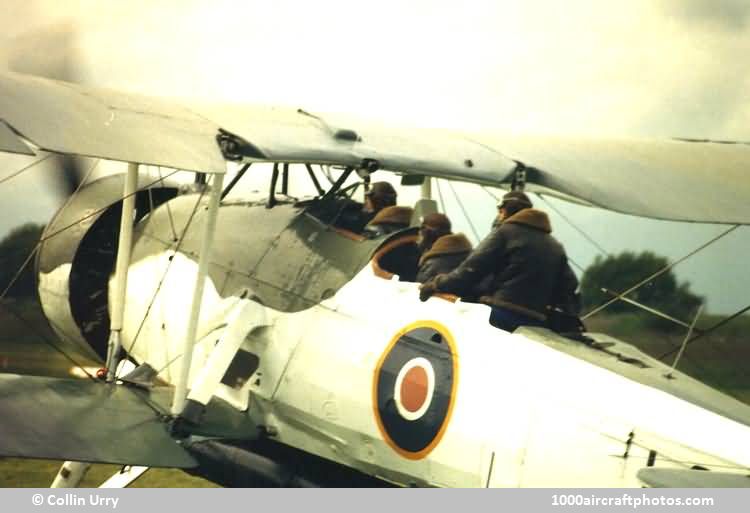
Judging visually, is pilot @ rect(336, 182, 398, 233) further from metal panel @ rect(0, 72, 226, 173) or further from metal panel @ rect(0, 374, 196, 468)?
metal panel @ rect(0, 374, 196, 468)

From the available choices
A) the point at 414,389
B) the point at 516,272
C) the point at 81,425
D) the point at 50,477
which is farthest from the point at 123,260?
the point at 50,477

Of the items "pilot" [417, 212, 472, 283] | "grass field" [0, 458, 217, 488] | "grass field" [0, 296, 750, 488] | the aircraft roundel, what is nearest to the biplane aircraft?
the aircraft roundel

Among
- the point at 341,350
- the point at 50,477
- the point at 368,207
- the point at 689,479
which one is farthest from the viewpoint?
the point at 50,477

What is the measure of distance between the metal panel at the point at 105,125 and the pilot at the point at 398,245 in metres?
1.03

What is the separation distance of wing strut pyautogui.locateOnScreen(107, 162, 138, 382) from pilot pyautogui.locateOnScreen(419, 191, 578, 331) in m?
1.71

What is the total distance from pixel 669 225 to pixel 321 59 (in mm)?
4028

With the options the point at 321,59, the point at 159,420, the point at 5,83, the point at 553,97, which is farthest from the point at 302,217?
the point at 321,59

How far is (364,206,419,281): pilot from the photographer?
516 cm

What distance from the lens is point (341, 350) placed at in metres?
4.87

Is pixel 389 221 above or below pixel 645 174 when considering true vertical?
below

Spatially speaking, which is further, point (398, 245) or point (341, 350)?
point (398, 245)

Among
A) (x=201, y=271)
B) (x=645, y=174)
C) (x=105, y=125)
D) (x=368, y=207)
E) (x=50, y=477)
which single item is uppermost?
(x=645, y=174)

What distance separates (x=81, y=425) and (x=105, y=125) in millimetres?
1523

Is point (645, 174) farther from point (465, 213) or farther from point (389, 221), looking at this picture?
point (389, 221)
